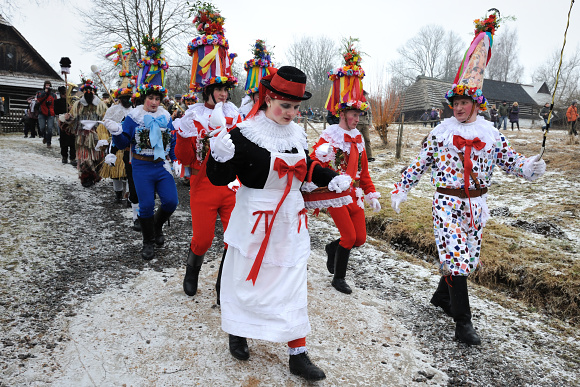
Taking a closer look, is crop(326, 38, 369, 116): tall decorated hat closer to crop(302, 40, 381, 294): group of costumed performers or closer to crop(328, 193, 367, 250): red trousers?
crop(302, 40, 381, 294): group of costumed performers

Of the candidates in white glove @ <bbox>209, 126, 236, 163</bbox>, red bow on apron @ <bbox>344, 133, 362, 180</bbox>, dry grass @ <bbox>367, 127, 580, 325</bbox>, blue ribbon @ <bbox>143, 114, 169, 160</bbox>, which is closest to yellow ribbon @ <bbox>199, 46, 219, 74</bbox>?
blue ribbon @ <bbox>143, 114, 169, 160</bbox>

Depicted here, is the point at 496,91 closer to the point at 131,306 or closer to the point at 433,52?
the point at 433,52

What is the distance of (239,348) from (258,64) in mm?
4475

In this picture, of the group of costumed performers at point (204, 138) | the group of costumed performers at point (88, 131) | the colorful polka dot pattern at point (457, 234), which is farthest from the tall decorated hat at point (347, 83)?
the group of costumed performers at point (88, 131)

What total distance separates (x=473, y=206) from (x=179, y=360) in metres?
2.75

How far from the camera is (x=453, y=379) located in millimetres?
2990

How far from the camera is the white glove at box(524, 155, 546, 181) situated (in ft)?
11.6

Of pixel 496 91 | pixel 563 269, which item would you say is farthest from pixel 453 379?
pixel 496 91

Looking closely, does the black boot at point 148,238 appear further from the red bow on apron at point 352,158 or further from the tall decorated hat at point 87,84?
the tall decorated hat at point 87,84

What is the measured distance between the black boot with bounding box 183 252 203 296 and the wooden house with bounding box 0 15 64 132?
23577mm

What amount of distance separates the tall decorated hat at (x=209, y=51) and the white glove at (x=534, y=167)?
2.97m

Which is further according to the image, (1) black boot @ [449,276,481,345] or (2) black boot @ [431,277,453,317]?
(2) black boot @ [431,277,453,317]

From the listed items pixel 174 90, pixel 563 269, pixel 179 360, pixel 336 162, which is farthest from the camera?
pixel 174 90

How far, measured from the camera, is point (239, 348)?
302cm
